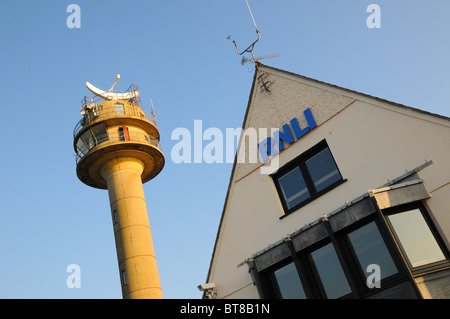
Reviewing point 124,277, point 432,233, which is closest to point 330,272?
point 432,233

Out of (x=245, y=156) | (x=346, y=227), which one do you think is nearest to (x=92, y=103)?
(x=245, y=156)

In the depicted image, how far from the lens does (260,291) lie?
47.1 ft

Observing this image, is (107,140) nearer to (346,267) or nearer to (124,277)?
(124,277)

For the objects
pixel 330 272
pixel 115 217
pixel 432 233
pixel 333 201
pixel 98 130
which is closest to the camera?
pixel 432 233

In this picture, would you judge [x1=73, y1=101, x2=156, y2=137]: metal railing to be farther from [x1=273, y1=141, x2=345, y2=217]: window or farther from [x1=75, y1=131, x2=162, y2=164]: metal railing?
[x1=273, y1=141, x2=345, y2=217]: window

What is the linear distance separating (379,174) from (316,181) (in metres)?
2.41

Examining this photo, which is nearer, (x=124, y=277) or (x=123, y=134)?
(x=124, y=277)

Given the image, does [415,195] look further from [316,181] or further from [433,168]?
[316,181]

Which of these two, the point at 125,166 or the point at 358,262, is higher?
the point at 125,166

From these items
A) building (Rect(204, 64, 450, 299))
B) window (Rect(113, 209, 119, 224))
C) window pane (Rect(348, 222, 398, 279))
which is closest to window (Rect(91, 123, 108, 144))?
window (Rect(113, 209, 119, 224))

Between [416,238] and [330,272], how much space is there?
9.49 ft

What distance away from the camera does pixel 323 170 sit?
1508 cm

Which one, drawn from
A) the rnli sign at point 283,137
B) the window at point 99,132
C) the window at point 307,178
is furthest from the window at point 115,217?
the window at point 307,178

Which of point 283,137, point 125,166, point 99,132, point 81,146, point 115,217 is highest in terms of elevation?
point 99,132
